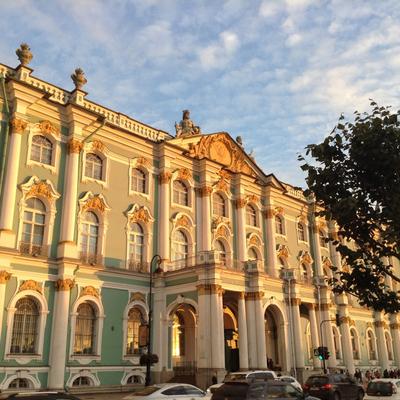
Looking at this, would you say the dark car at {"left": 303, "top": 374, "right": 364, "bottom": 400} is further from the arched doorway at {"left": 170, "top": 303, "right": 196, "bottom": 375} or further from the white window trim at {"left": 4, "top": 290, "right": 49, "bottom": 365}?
the white window trim at {"left": 4, "top": 290, "right": 49, "bottom": 365}

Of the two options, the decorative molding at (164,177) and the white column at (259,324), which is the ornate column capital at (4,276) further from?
the white column at (259,324)

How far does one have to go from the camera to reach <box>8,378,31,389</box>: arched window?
24.8 m

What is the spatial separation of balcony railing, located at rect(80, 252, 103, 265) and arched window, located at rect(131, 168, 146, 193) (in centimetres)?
564

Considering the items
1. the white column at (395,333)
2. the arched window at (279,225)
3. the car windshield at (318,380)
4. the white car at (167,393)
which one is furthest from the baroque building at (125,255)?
the white column at (395,333)

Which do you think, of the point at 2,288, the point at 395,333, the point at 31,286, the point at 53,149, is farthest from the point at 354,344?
the point at 2,288

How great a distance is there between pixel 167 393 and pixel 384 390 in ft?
39.6

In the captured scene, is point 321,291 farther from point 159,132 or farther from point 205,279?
point 159,132

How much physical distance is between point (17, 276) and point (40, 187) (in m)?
5.17

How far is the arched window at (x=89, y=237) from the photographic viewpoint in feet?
97.9

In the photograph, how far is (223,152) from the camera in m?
40.5

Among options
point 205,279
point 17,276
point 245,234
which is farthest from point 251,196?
point 17,276

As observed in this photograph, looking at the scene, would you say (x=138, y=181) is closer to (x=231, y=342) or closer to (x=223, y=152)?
(x=223, y=152)

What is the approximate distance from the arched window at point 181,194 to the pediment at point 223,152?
244cm

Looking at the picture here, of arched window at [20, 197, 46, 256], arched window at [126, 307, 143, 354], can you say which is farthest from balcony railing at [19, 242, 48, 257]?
arched window at [126, 307, 143, 354]
